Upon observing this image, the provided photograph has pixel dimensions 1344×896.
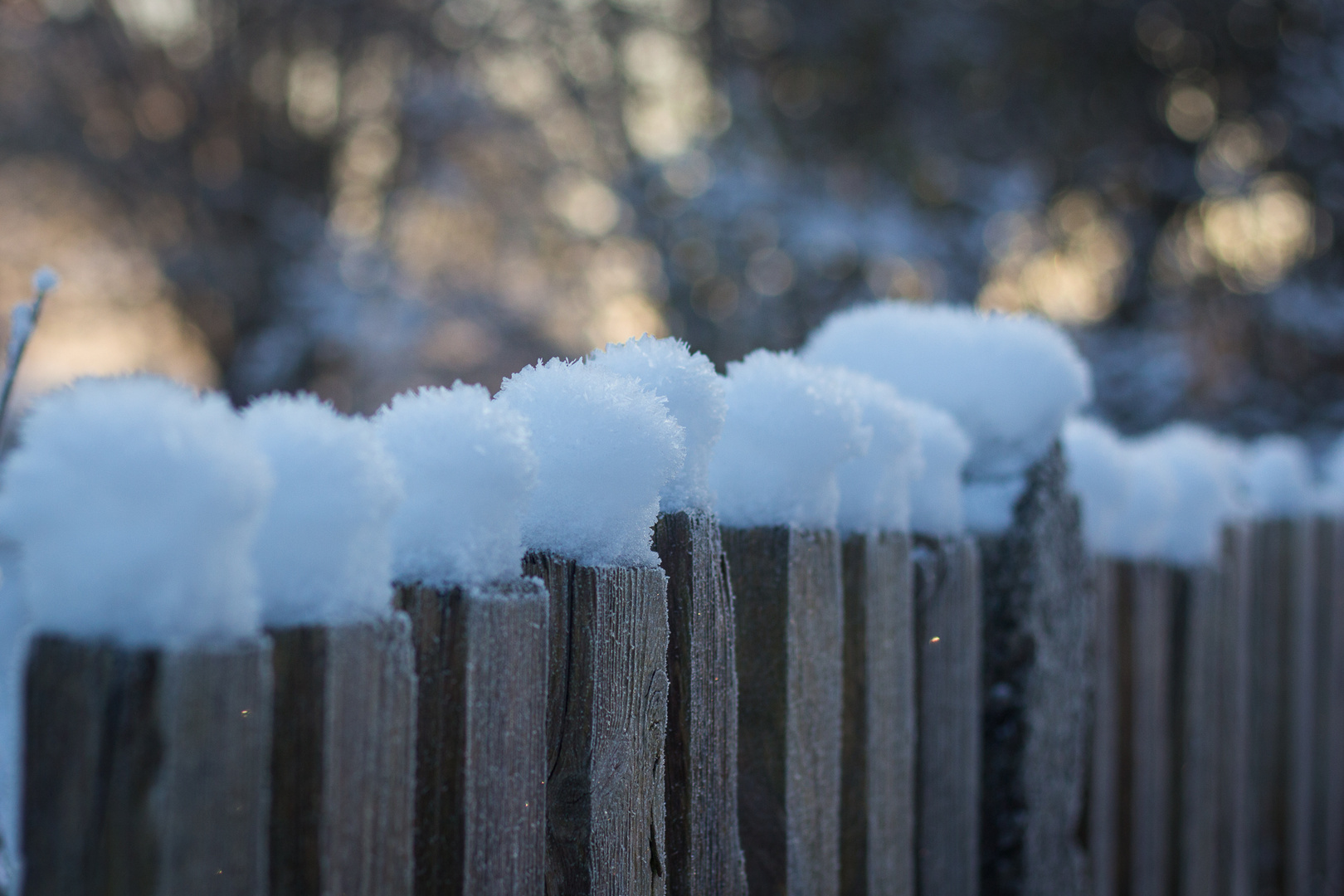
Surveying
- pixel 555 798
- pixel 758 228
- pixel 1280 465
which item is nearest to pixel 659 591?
pixel 555 798

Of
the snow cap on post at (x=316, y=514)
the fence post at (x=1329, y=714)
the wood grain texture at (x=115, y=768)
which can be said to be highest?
the snow cap on post at (x=316, y=514)

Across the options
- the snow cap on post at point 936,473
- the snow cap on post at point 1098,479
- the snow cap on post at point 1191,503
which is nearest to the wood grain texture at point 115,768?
the snow cap on post at point 936,473

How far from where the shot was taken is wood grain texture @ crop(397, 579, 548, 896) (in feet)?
2.59

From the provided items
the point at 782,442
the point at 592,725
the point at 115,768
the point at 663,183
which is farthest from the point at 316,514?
the point at 663,183

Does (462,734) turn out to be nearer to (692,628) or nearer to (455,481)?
(455,481)

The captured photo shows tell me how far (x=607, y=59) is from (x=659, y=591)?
6675 mm

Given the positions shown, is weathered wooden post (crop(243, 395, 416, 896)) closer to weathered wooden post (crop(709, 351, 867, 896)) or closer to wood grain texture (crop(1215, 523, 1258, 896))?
weathered wooden post (crop(709, 351, 867, 896))

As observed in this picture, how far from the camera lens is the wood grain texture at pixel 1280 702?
2736mm

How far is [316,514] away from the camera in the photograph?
679mm

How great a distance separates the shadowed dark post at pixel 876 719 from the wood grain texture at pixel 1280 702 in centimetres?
183

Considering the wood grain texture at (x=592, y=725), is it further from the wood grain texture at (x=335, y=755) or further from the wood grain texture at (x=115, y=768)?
the wood grain texture at (x=115, y=768)

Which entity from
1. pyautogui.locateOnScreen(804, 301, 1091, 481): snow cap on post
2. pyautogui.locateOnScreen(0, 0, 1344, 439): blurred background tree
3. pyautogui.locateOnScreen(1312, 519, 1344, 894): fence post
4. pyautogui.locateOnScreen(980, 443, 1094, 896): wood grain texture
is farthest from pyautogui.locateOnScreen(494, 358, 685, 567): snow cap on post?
pyautogui.locateOnScreen(0, 0, 1344, 439): blurred background tree

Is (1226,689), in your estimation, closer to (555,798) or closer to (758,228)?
(555,798)

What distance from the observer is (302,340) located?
718cm
